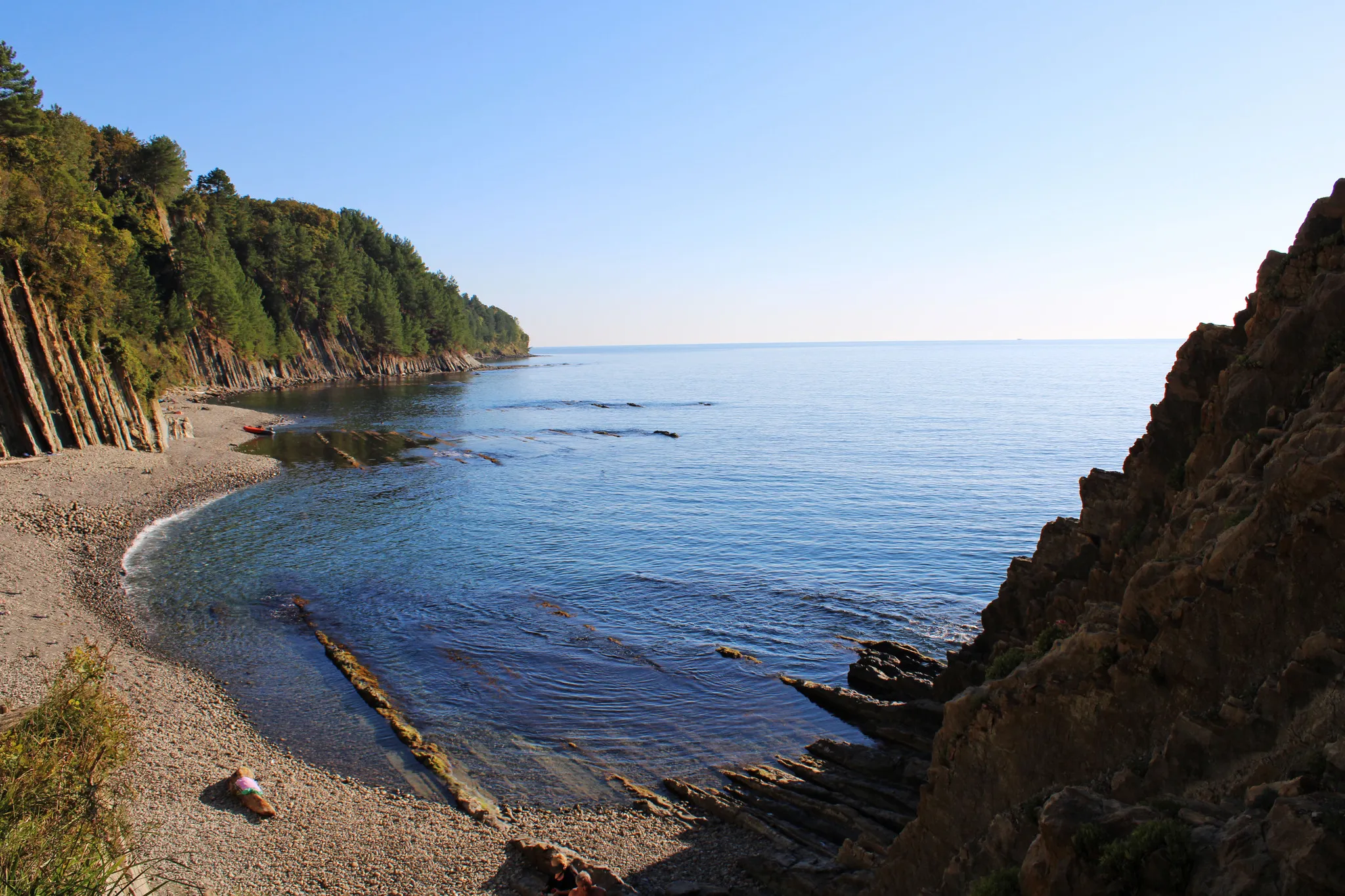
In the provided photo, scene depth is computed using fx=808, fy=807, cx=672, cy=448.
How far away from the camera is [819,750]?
21031 mm

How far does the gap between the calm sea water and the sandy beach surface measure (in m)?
1.21

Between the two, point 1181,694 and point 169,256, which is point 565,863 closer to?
point 1181,694

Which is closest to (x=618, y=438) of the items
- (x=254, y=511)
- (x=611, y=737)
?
(x=254, y=511)

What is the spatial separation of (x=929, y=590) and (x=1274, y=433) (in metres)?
24.1

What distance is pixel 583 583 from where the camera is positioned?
124 feet

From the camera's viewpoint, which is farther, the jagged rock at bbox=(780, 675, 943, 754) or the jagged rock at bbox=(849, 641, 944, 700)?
the jagged rock at bbox=(849, 641, 944, 700)

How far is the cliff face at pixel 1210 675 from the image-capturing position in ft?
25.5

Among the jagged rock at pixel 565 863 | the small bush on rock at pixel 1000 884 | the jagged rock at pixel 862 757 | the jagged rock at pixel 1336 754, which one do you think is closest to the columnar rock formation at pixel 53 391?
the jagged rock at pixel 565 863

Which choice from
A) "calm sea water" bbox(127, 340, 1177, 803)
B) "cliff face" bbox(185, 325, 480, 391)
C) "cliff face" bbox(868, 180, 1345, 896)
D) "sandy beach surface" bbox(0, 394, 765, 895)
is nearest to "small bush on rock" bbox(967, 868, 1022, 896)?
"cliff face" bbox(868, 180, 1345, 896)

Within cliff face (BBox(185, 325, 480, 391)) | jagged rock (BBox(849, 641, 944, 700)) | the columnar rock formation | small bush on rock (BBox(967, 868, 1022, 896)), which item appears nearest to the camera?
small bush on rock (BBox(967, 868, 1022, 896))

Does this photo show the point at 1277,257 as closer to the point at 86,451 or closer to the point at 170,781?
the point at 170,781

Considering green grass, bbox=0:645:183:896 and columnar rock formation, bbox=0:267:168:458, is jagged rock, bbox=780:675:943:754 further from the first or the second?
columnar rock formation, bbox=0:267:168:458

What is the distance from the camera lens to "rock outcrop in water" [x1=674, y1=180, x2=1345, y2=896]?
7648 mm

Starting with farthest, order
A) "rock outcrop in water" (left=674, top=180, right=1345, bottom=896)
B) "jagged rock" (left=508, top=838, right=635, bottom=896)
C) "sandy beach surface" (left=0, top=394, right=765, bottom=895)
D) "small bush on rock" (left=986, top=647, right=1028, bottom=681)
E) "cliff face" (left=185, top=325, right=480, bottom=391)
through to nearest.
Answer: "cliff face" (left=185, top=325, right=480, bottom=391)
"sandy beach surface" (left=0, top=394, right=765, bottom=895)
"jagged rock" (left=508, top=838, right=635, bottom=896)
"small bush on rock" (left=986, top=647, right=1028, bottom=681)
"rock outcrop in water" (left=674, top=180, right=1345, bottom=896)
